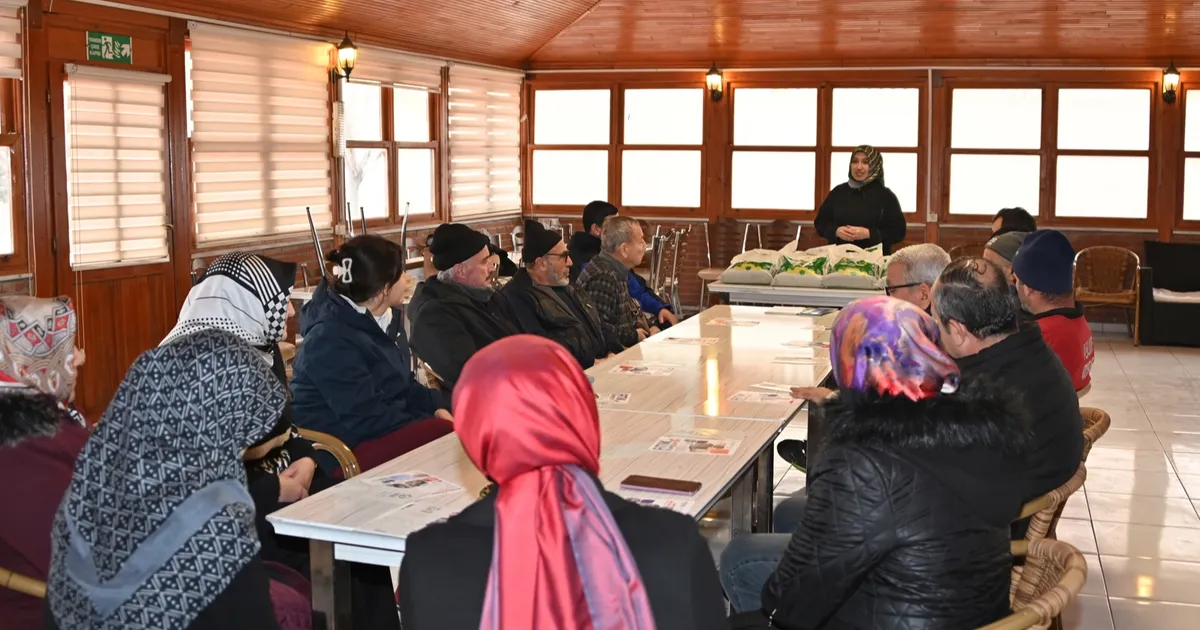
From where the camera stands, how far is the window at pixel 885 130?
1224 cm

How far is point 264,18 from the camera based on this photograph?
861cm

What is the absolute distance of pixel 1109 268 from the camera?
11.5 metres

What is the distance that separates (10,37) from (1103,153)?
31.3ft

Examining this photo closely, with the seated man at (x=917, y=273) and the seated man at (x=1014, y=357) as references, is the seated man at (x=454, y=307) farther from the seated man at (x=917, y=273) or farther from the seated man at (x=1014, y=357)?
the seated man at (x=1014, y=357)

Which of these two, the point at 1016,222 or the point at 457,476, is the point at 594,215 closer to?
the point at 1016,222

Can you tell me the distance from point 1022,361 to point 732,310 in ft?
12.6

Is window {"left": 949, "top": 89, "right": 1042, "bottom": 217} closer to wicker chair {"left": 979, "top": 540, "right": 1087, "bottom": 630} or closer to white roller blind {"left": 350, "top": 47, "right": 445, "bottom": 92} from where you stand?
white roller blind {"left": 350, "top": 47, "right": 445, "bottom": 92}

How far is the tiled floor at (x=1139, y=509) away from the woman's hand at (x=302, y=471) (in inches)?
80.0

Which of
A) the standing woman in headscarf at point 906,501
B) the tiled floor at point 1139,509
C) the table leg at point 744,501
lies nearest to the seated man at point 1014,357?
the standing woman in headscarf at point 906,501

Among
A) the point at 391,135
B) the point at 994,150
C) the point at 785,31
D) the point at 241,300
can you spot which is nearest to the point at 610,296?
the point at 241,300

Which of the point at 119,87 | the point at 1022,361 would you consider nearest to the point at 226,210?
the point at 119,87

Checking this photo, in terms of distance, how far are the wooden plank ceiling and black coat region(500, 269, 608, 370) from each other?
4218 millimetres

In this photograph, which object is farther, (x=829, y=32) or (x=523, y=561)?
(x=829, y=32)

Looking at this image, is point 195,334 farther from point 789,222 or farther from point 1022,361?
point 789,222
